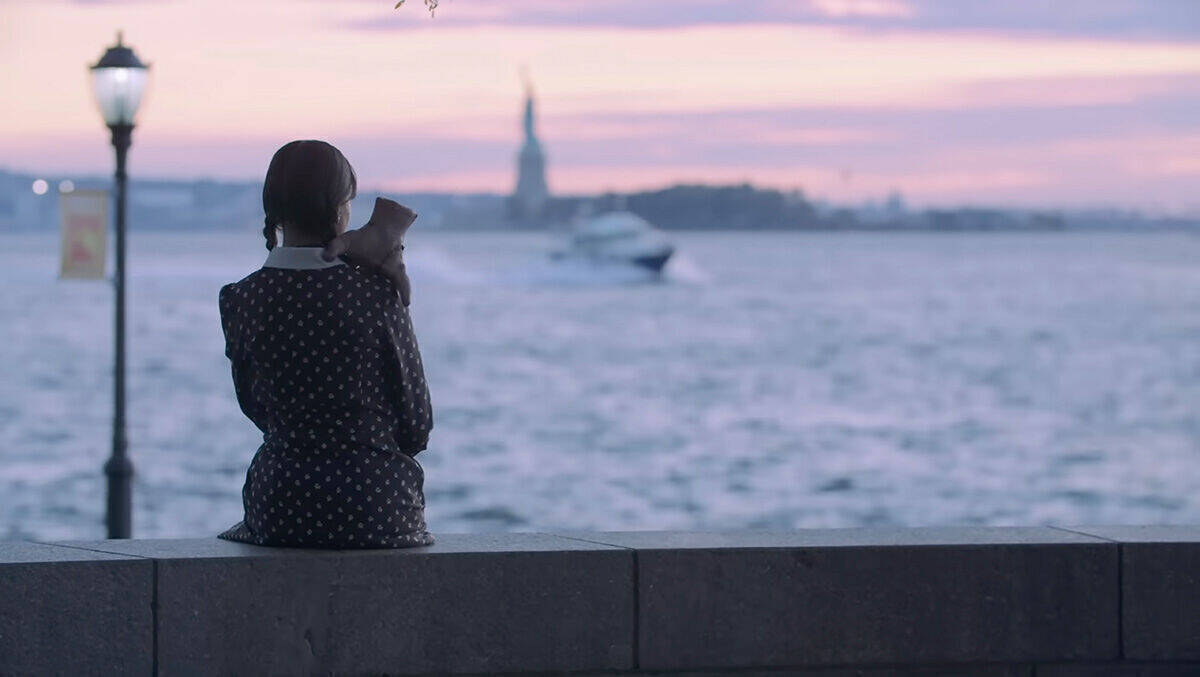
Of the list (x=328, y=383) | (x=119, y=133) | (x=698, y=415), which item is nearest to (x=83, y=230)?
(x=119, y=133)

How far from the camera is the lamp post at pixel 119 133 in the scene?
37.4 feet

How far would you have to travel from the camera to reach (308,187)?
4262 millimetres

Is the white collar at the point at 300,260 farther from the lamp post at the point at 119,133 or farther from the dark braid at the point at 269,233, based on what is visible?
the lamp post at the point at 119,133

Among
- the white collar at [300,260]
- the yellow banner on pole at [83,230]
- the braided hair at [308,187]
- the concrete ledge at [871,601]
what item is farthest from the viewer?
the yellow banner on pole at [83,230]

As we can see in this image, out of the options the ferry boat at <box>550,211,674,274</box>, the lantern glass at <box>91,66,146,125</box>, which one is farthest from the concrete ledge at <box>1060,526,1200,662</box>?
the ferry boat at <box>550,211,674,274</box>

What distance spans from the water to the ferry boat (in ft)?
61.7

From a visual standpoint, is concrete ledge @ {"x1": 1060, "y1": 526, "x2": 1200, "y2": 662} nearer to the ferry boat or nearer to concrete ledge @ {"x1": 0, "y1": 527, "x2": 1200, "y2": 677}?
concrete ledge @ {"x1": 0, "y1": 527, "x2": 1200, "y2": 677}

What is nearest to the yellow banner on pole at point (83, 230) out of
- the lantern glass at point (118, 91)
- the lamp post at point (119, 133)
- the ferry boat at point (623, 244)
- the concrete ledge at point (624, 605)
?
the lamp post at point (119, 133)

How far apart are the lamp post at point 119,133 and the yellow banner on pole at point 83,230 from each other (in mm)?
753

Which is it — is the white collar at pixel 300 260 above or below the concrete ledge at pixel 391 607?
above

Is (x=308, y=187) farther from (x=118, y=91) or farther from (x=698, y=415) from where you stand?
(x=698, y=415)

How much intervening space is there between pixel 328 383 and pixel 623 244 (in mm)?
133776

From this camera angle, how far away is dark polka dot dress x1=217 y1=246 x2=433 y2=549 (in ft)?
14.1

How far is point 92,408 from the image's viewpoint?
175 ft
